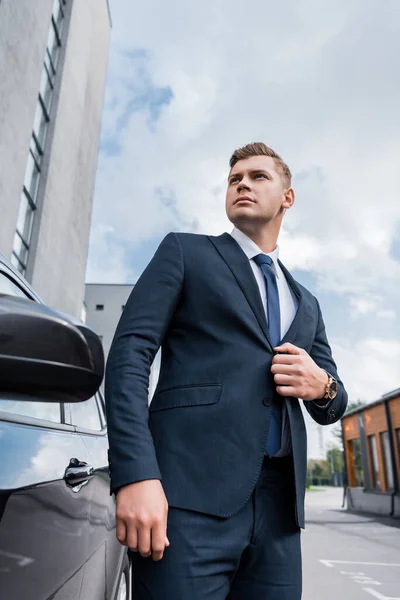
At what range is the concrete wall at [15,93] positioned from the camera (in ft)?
50.6

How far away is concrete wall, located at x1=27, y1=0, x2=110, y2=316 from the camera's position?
2076cm

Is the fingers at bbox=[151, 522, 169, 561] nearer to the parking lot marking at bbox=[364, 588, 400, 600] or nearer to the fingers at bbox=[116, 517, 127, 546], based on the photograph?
the fingers at bbox=[116, 517, 127, 546]

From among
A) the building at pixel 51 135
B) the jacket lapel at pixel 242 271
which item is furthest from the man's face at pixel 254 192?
the building at pixel 51 135

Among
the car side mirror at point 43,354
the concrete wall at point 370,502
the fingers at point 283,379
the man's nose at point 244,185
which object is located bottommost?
the concrete wall at point 370,502

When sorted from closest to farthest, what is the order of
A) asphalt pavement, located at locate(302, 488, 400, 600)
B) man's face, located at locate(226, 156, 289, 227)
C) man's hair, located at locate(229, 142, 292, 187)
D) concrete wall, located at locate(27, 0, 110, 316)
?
man's face, located at locate(226, 156, 289, 227), man's hair, located at locate(229, 142, 292, 187), asphalt pavement, located at locate(302, 488, 400, 600), concrete wall, located at locate(27, 0, 110, 316)

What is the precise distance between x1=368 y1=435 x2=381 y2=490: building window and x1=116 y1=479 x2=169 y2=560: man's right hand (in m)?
22.6

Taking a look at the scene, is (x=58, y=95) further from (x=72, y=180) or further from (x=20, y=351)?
(x=20, y=351)

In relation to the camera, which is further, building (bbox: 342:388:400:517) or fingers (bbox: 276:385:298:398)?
building (bbox: 342:388:400:517)

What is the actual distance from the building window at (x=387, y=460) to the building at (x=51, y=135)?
545 inches

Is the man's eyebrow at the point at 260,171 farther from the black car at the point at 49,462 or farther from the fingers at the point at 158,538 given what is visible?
the fingers at the point at 158,538

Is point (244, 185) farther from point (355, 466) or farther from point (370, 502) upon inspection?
point (355, 466)

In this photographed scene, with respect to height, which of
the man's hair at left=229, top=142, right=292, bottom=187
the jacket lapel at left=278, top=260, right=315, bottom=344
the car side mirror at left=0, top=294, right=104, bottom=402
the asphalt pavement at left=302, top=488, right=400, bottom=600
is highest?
the man's hair at left=229, top=142, right=292, bottom=187

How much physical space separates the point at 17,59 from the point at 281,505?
17738 millimetres

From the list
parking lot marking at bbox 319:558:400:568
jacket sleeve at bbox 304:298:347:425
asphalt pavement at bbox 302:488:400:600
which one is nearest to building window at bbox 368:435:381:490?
asphalt pavement at bbox 302:488:400:600
